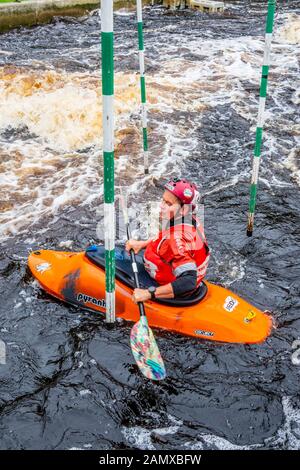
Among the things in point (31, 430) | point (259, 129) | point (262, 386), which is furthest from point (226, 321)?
point (259, 129)

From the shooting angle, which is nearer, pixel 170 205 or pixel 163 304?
pixel 170 205

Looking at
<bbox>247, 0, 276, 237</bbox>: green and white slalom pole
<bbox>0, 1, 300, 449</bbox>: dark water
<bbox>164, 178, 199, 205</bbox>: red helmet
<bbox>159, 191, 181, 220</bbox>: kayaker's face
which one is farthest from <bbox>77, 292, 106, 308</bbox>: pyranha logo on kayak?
<bbox>247, 0, 276, 237</bbox>: green and white slalom pole

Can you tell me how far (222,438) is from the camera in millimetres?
3498

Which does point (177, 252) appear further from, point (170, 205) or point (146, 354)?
point (146, 354)

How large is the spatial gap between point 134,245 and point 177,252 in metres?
0.73

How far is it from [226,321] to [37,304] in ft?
5.89

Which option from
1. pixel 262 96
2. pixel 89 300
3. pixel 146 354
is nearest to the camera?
pixel 146 354

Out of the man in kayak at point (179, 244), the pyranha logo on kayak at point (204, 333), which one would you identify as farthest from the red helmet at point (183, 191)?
the pyranha logo on kayak at point (204, 333)

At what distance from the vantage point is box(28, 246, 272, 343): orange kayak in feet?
13.6

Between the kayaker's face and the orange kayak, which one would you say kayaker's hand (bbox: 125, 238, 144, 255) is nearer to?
the orange kayak

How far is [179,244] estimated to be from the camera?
392 cm

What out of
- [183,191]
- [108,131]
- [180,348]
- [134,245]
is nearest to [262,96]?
[183,191]
